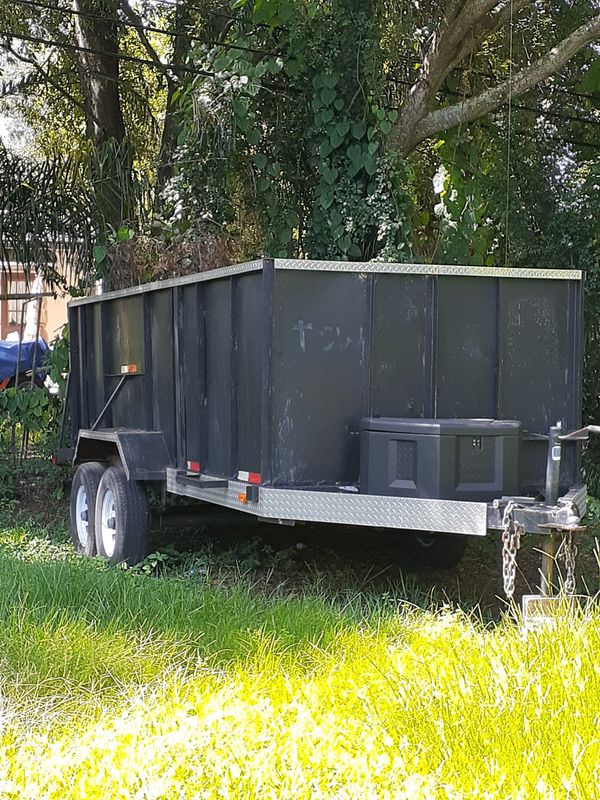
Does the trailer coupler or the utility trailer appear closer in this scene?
the trailer coupler

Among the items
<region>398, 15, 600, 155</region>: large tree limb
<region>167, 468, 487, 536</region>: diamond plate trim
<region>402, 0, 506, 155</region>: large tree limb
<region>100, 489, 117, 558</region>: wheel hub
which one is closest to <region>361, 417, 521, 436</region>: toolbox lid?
<region>167, 468, 487, 536</region>: diamond plate trim

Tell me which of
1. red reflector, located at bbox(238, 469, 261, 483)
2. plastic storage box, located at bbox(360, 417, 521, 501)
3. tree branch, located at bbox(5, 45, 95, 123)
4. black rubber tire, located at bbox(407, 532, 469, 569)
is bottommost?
black rubber tire, located at bbox(407, 532, 469, 569)

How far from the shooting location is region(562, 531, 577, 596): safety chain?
5.30 m

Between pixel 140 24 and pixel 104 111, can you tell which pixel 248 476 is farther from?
pixel 140 24

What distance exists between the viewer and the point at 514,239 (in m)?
12.2

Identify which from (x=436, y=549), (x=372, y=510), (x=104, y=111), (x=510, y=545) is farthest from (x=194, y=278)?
(x=104, y=111)

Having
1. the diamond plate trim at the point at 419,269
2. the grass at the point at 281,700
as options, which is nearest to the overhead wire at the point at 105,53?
the diamond plate trim at the point at 419,269

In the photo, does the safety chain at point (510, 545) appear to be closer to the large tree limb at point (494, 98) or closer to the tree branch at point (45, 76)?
the large tree limb at point (494, 98)

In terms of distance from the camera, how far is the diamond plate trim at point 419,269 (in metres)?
6.19

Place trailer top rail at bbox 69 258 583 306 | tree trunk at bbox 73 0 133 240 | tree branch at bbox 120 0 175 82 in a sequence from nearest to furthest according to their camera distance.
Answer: trailer top rail at bbox 69 258 583 306, tree trunk at bbox 73 0 133 240, tree branch at bbox 120 0 175 82

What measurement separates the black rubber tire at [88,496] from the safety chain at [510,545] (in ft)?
13.5

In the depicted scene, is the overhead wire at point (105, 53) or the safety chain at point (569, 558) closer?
the safety chain at point (569, 558)

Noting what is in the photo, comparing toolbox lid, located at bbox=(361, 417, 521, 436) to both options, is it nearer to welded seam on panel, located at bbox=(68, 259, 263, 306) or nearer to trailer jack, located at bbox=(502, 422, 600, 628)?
trailer jack, located at bbox=(502, 422, 600, 628)

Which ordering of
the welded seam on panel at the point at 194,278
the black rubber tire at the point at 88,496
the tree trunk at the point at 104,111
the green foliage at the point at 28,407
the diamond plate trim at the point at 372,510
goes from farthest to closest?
the tree trunk at the point at 104,111
the green foliage at the point at 28,407
the black rubber tire at the point at 88,496
the welded seam on panel at the point at 194,278
the diamond plate trim at the point at 372,510
